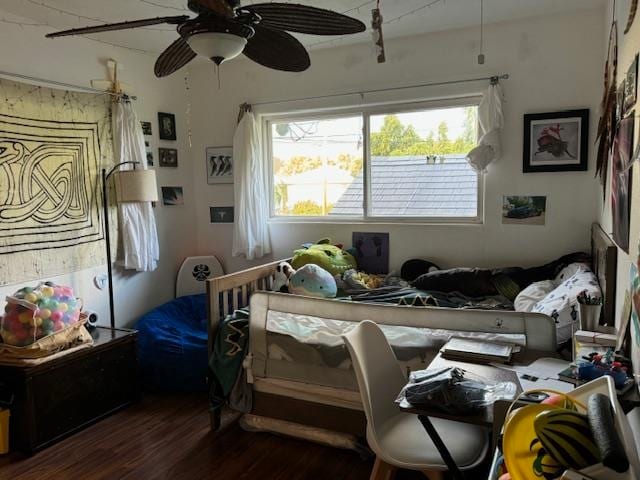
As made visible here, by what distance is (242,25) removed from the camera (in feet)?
5.40

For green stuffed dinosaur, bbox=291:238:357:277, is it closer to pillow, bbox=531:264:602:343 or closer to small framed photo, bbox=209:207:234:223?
small framed photo, bbox=209:207:234:223

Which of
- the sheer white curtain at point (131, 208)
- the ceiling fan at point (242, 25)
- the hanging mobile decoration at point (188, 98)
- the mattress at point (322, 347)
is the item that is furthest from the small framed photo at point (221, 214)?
the ceiling fan at point (242, 25)

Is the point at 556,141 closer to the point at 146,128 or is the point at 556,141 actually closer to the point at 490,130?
the point at 490,130

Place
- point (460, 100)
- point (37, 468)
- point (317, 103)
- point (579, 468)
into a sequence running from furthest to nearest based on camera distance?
1. point (317, 103)
2. point (460, 100)
3. point (37, 468)
4. point (579, 468)

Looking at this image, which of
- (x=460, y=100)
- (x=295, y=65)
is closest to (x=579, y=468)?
(x=295, y=65)

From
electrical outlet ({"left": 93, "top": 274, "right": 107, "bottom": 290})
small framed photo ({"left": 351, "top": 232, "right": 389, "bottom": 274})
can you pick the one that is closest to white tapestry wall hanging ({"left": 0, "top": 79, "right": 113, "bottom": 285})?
electrical outlet ({"left": 93, "top": 274, "right": 107, "bottom": 290})

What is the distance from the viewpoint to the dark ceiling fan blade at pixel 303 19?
165cm

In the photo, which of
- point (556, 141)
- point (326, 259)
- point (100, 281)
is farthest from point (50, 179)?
point (556, 141)

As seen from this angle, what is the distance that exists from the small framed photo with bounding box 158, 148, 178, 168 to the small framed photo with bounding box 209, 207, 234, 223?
50 cm

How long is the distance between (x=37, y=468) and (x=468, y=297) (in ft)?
8.37

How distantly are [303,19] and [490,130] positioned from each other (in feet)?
6.17

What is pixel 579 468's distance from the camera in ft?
2.33

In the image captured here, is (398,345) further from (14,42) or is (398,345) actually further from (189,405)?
(14,42)

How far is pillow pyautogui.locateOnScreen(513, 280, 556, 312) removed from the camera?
8.33ft
